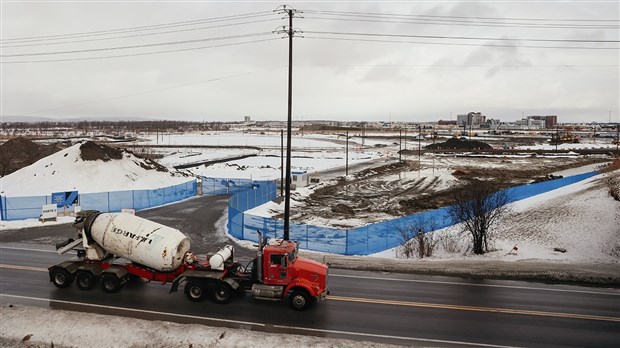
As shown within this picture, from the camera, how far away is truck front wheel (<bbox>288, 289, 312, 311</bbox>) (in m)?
17.4

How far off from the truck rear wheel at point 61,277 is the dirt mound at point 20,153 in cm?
5893

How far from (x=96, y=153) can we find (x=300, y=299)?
46282mm

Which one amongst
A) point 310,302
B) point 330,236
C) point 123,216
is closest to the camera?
point 310,302

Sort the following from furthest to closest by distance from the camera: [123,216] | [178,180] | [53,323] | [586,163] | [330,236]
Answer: [586,163], [178,180], [330,236], [123,216], [53,323]

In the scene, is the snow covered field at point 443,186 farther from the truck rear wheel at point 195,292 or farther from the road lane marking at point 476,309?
the truck rear wheel at point 195,292

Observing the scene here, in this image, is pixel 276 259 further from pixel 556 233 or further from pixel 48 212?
pixel 48 212

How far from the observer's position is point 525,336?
15.5 m

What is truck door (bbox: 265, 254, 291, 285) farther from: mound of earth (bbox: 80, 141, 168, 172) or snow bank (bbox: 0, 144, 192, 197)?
mound of earth (bbox: 80, 141, 168, 172)

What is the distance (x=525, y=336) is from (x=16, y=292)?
20.4 metres

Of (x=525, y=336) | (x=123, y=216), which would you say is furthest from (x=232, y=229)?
(x=525, y=336)

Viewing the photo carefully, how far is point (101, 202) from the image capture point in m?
41.5

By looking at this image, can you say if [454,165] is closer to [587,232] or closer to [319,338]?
[587,232]

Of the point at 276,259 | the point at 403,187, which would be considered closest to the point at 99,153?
the point at 403,187

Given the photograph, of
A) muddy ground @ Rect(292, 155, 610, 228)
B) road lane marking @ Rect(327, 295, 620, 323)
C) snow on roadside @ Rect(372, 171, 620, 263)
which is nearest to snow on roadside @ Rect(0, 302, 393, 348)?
road lane marking @ Rect(327, 295, 620, 323)
